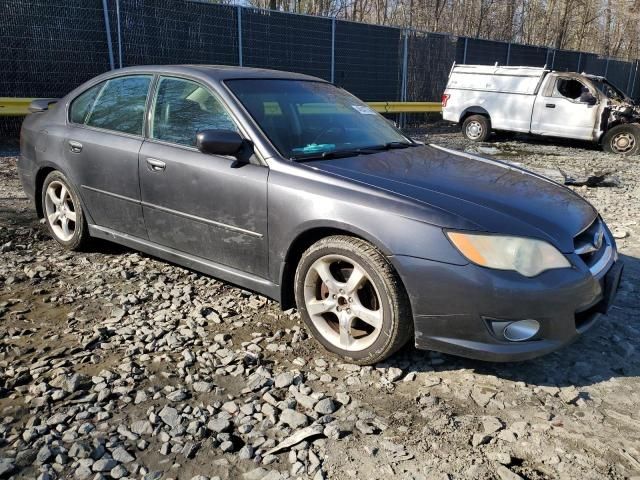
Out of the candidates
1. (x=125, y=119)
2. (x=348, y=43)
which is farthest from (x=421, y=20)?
(x=125, y=119)

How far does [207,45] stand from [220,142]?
372 inches

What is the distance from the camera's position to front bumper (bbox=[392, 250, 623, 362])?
101 inches

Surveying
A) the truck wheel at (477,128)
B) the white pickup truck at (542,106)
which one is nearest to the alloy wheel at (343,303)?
the white pickup truck at (542,106)

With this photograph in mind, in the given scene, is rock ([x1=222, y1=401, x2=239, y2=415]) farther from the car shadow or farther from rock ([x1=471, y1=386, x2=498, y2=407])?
rock ([x1=471, y1=386, x2=498, y2=407])

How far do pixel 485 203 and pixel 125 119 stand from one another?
2.74 meters

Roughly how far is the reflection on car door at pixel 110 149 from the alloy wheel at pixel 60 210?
31 cm

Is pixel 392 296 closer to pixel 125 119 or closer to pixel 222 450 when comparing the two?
pixel 222 450

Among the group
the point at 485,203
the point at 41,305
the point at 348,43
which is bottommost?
the point at 41,305

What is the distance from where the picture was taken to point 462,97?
13.5 meters

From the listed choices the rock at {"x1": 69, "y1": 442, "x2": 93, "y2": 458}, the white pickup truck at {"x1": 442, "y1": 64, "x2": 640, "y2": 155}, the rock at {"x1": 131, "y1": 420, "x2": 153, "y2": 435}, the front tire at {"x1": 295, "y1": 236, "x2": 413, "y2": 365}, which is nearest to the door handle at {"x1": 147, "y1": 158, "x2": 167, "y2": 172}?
the front tire at {"x1": 295, "y1": 236, "x2": 413, "y2": 365}

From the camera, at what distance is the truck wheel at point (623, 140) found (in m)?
11.6

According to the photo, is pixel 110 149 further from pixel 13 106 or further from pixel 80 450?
pixel 13 106

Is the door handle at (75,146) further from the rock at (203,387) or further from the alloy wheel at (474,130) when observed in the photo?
the alloy wheel at (474,130)

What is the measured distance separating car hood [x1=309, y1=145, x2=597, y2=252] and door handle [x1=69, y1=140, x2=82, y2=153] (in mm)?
2187
